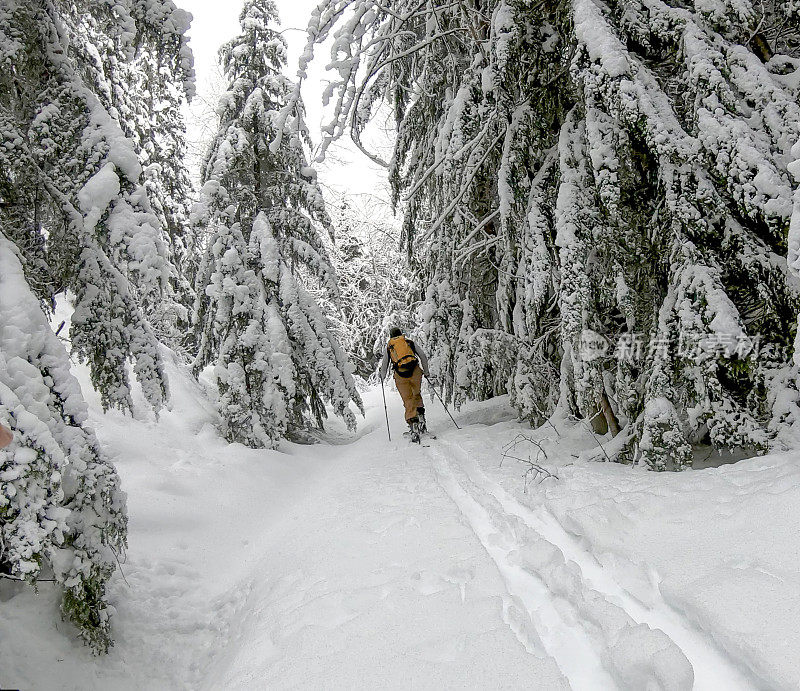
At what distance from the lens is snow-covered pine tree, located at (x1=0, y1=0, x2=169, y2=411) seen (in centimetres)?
338

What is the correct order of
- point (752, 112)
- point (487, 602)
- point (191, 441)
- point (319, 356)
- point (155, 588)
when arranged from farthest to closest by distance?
point (319, 356) → point (191, 441) → point (155, 588) → point (752, 112) → point (487, 602)

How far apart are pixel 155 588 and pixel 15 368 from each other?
2063 millimetres

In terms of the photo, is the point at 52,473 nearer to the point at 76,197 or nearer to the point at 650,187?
the point at 76,197

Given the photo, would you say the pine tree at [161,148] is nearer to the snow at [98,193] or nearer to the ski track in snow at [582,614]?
the snow at [98,193]

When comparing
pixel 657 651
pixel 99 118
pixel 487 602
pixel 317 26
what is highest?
pixel 317 26

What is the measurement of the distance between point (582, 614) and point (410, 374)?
5.92 meters

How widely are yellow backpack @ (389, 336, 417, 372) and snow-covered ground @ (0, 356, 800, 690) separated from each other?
3.13 meters

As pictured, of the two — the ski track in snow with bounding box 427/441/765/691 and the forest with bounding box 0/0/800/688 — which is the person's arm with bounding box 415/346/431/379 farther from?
the ski track in snow with bounding box 427/441/765/691

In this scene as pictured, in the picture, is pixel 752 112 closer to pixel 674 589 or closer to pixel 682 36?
pixel 682 36

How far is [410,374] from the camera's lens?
26.7ft

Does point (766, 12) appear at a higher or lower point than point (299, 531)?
higher

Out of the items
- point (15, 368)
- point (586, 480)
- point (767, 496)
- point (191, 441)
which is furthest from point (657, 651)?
point (191, 441)

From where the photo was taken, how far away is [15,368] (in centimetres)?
243

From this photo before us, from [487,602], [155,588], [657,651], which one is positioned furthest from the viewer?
[155,588]
